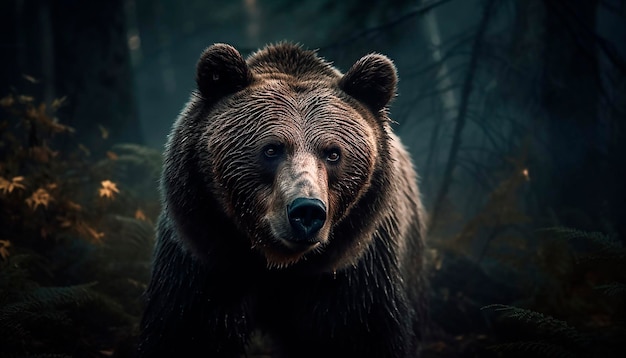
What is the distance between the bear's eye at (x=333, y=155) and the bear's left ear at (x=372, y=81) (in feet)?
2.05

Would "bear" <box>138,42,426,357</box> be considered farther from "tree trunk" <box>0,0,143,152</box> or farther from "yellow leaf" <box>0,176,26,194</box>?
"tree trunk" <box>0,0,143,152</box>

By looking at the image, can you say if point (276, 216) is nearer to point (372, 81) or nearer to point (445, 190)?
point (372, 81)

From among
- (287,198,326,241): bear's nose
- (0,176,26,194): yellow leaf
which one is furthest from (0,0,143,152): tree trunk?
(287,198,326,241): bear's nose

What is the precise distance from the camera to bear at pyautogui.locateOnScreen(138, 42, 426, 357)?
137 inches

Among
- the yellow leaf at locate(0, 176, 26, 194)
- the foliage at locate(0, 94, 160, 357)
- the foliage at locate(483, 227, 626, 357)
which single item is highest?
the yellow leaf at locate(0, 176, 26, 194)

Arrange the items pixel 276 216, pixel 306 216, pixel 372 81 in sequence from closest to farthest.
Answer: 1. pixel 306 216
2. pixel 276 216
3. pixel 372 81

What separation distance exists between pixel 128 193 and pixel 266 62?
371 cm

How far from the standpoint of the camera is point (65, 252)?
5.70 metres

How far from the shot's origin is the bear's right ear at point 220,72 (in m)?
3.64

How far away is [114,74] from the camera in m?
9.38

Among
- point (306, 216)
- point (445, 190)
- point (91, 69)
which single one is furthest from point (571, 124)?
point (91, 69)

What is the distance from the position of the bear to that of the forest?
2.98 ft

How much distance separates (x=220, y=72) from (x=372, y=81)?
1.02m

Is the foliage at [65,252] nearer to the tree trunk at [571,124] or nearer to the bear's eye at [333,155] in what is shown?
the bear's eye at [333,155]
